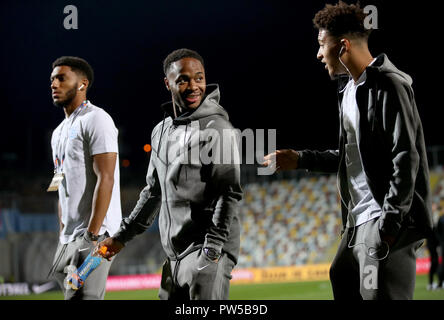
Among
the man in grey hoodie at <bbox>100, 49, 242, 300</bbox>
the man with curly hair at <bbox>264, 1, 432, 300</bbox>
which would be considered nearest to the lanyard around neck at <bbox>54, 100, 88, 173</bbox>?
the man in grey hoodie at <bbox>100, 49, 242, 300</bbox>

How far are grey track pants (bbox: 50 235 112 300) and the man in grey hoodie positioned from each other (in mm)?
631

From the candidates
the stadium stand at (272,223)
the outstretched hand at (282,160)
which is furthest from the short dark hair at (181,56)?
the stadium stand at (272,223)

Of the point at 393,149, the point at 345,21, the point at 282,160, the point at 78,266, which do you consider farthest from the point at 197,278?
the point at 345,21

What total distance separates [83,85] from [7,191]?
17596mm

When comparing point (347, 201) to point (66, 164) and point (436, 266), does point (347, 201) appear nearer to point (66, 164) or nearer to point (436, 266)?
point (66, 164)

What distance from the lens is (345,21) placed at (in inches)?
140

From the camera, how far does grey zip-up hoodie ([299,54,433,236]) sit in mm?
3033

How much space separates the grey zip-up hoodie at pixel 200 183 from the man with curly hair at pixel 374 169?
0.38 m

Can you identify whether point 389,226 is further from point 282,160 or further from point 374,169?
point 282,160

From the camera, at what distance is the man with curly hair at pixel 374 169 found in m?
3.08

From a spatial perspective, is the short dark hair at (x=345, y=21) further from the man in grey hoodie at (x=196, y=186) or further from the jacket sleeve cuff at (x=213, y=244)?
the jacket sleeve cuff at (x=213, y=244)

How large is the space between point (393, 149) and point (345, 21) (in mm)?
952

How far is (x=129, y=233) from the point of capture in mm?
3994

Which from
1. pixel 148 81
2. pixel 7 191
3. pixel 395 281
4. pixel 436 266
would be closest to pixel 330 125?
pixel 436 266
